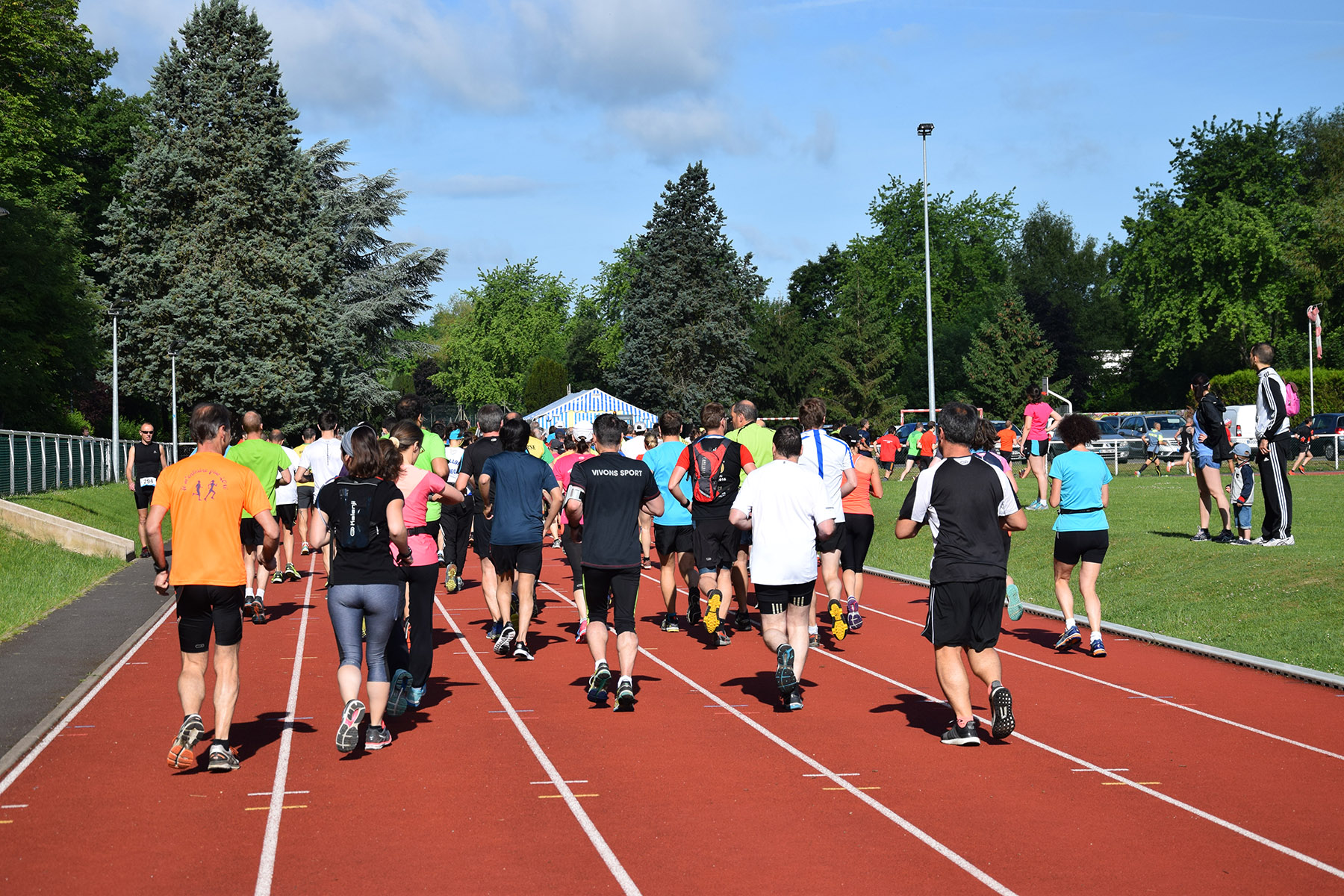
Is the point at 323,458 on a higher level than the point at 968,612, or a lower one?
higher

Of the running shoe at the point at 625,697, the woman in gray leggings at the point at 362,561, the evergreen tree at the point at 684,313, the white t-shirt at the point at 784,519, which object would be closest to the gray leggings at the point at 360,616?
the woman in gray leggings at the point at 362,561

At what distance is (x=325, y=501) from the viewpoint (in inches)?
297

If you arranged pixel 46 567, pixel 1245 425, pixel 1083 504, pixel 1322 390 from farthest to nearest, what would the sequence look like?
1. pixel 1322 390
2. pixel 46 567
3. pixel 1245 425
4. pixel 1083 504

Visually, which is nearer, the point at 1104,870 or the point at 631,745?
the point at 1104,870

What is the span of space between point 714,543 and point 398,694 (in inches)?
158

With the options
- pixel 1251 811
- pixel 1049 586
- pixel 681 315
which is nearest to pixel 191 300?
pixel 681 315

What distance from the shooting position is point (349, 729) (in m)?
7.36

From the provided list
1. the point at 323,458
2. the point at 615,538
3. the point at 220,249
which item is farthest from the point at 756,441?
the point at 220,249

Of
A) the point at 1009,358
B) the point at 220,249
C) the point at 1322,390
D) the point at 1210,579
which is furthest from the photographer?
the point at 1009,358

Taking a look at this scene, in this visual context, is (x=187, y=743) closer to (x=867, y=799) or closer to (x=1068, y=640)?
(x=867, y=799)

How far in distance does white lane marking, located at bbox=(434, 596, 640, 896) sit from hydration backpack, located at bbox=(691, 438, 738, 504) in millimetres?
2525

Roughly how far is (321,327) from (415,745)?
1756 inches

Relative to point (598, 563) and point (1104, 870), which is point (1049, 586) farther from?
point (1104, 870)

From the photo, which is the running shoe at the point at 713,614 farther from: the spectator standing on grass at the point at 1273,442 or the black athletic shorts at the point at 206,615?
the spectator standing on grass at the point at 1273,442
